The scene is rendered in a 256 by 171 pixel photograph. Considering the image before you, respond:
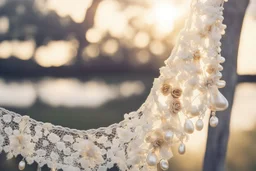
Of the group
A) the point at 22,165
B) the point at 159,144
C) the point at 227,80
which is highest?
the point at 227,80

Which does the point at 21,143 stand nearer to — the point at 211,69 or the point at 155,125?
the point at 155,125

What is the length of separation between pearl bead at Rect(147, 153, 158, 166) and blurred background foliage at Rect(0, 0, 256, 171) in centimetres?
16

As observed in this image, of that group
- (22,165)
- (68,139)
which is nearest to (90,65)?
(68,139)

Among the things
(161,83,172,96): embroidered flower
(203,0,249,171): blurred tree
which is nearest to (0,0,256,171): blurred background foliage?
(203,0,249,171): blurred tree

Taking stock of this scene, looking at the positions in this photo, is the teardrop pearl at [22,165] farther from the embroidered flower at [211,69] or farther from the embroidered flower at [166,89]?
the embroidered flower at [211,69]

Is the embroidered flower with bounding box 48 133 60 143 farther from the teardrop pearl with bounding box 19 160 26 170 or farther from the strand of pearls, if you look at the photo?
the strand of pearls

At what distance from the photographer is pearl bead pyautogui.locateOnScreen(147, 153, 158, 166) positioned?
94 cm

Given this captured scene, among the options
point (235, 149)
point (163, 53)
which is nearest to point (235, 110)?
point (235, 149)

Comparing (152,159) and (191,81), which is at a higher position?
(191,81)

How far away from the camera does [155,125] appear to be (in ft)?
3.18

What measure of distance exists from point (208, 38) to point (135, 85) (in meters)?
0.24

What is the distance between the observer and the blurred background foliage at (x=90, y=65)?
1.08 meters

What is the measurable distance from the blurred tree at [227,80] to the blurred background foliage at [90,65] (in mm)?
17

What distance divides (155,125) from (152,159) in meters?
0.08
